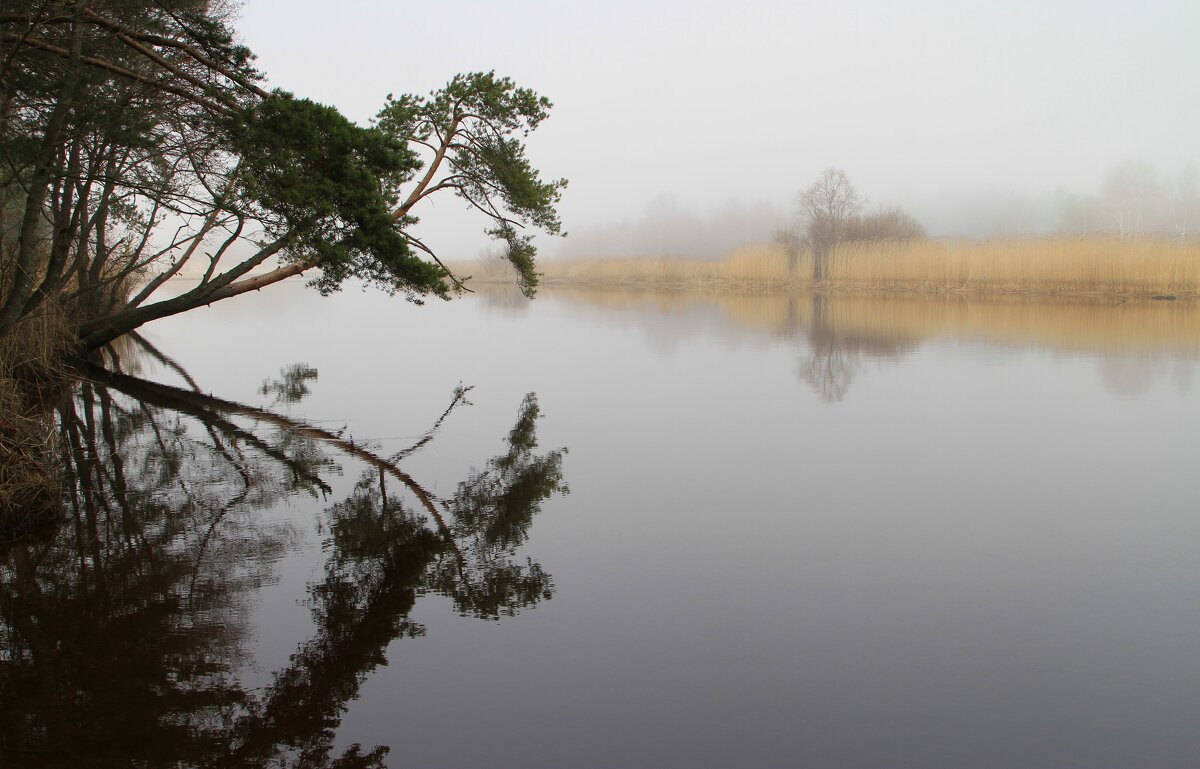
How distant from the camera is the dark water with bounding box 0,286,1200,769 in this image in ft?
10.3

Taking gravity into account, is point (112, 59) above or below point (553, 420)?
above

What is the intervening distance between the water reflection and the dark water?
2265 millimetres

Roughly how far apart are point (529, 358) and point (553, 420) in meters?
5.16

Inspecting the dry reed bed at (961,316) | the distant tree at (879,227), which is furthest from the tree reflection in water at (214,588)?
the distant tree at (879,227)

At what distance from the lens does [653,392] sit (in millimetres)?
10219

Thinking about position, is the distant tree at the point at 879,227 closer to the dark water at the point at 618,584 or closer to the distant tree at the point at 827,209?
the distant tree at the point at 827,209

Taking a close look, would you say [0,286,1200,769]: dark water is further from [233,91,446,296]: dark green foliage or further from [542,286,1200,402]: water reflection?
[542,286,1200,402]: water reflection

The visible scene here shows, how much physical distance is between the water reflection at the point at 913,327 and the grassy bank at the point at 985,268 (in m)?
0.93

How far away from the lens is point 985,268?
26875 millimetres

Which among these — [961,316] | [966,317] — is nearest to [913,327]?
[966,317]

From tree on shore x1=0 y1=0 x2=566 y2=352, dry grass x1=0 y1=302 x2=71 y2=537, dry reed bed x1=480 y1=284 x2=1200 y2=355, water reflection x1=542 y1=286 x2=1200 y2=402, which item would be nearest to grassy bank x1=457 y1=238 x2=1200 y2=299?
dry reed bed x1=480 y1=284 x2=1200 y2=355

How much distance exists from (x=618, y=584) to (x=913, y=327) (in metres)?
14.3

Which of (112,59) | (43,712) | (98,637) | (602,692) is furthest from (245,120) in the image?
(602,692)

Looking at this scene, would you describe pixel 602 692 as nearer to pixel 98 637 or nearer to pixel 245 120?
pixel 98 637
